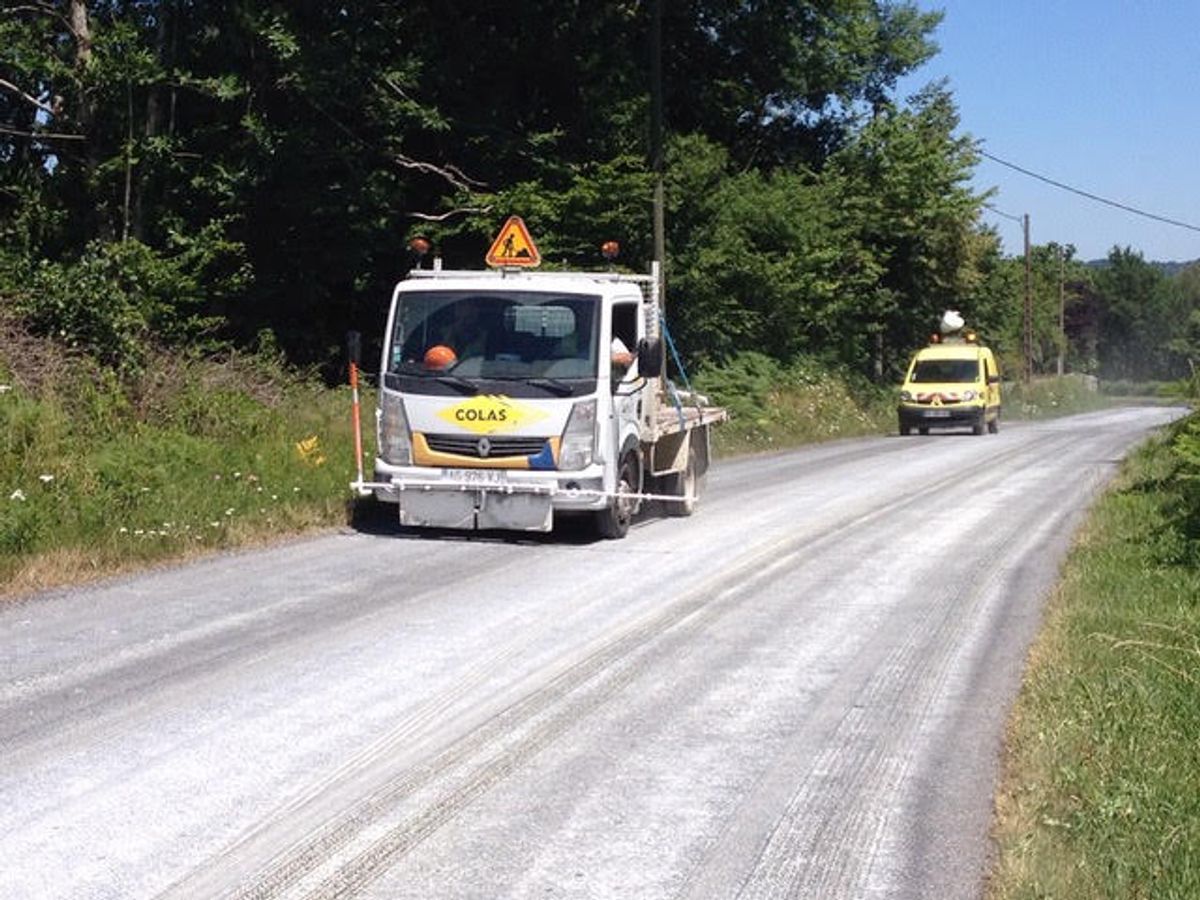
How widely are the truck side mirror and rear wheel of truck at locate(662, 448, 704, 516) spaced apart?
8.11 feet

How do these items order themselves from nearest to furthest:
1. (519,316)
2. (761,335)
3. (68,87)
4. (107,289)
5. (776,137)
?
(519,316), (107,289), (68,87), (761,335), (776,137)

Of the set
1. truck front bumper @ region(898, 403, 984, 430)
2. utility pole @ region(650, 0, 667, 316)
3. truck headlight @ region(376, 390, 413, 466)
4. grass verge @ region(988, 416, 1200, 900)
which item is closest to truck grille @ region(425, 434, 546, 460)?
truck headlight @ region(376, 390, 413, 466)

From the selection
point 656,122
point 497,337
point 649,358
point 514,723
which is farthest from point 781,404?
point 514,723

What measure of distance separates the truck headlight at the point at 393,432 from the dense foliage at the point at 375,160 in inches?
179

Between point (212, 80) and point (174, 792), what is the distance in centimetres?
2050

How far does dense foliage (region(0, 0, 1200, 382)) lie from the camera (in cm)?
2456

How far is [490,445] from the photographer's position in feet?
46.0

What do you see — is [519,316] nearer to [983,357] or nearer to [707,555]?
[707,555]

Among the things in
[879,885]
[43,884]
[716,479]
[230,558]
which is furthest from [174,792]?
[716,479]

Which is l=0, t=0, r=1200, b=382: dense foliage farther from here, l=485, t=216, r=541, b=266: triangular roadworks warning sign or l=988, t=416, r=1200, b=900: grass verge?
l=988, t=416, r=1200, b=900: grass verge

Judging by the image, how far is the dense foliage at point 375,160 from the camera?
24.6 metres

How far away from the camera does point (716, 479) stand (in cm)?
2273

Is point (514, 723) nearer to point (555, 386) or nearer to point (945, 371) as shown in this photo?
point (555, 386)

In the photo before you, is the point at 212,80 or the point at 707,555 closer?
the point at 707,555
